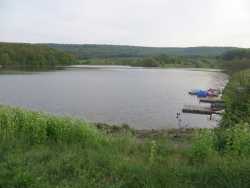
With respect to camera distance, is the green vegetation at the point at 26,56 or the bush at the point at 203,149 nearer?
the bush at the point at 203,149

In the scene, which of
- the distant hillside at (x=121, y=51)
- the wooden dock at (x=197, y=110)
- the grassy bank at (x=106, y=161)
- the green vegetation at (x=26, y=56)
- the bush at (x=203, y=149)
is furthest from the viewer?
the distant hillside at (x=121, y=51)

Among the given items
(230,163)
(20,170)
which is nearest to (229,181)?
(230,163)

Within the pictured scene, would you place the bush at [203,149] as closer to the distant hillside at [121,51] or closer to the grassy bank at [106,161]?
the grassy bank at [106,161]

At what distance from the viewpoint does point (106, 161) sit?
5402 millimetres

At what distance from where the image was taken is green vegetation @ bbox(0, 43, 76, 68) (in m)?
107

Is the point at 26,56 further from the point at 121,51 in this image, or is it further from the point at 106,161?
the point at 106,161

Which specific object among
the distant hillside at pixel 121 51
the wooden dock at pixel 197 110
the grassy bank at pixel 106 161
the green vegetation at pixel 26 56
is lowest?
the wooden dock at pixel 197 110

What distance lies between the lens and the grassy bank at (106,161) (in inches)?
183

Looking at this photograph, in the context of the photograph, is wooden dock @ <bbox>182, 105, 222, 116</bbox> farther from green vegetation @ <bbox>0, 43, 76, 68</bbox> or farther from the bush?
green vegetation @ <bbox>0, 43, 76, 68</bbox>

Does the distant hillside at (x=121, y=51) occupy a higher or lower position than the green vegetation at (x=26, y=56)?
higher

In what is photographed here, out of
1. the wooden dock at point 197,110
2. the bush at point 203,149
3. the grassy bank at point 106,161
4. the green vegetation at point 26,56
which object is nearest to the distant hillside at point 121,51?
the green vegetation at point 26,56

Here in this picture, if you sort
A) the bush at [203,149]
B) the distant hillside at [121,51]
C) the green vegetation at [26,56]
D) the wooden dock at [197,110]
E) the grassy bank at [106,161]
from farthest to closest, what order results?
1. the distant hillside at [121,51]
2. the green vegetation at [26,56]
3. the wooden dock at [197,110]
4. the bush at [203,149]
5. the grassy bank at [106,161]

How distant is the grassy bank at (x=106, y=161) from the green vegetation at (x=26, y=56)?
10327cm

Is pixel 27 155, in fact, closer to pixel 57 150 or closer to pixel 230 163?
pixel 57 150
